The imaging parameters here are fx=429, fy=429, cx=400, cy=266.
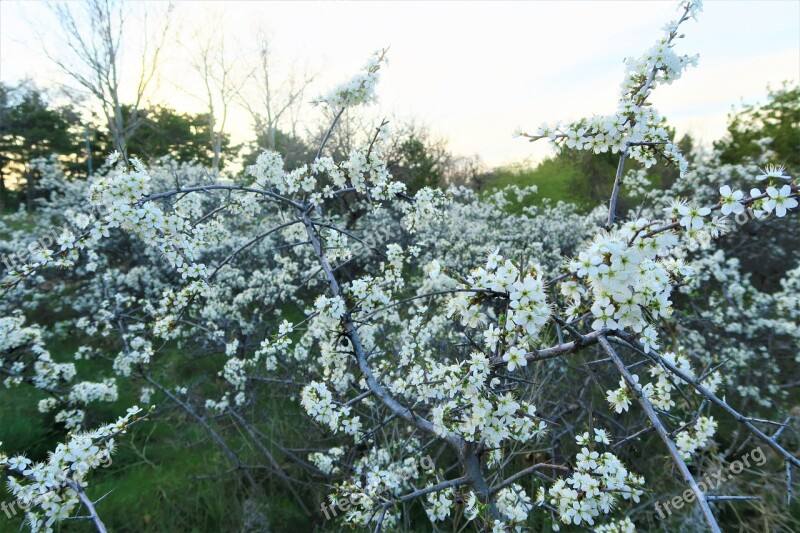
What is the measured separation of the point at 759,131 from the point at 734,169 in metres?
2.37

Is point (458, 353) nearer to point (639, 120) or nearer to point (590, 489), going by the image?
point (590, 489)

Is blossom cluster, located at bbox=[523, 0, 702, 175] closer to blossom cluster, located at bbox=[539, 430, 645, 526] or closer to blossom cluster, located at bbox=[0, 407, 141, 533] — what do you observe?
blossom cluster, located at bbox=[539, 430, 645, 526]

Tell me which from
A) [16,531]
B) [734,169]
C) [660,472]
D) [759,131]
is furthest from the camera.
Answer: [759,131]

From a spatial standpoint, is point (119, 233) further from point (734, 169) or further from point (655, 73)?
Answer: point (734, 169)

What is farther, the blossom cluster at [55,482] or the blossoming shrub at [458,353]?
the blossom cluster at [55,482]

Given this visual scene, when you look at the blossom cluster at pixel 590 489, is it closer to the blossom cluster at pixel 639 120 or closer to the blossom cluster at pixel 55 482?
the blossom cluster at pixel 639 120

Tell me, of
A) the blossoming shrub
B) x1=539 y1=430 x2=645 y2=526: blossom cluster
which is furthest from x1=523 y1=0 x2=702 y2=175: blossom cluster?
x1=539 y1=430 x2=645 y2=526: blossom cluster

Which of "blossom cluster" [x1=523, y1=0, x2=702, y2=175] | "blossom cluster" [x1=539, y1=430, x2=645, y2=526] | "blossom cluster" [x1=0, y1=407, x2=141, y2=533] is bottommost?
"blossom cluster" [x1=539, y1=430, x2=645, y2=526]

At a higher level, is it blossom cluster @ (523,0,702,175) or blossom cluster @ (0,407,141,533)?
blossom cluster @ (523,0,702,175)

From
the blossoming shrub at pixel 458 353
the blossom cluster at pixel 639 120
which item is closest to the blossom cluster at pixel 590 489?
the blossoming shrub at pixel 458 353

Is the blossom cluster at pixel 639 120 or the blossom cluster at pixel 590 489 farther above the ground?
the blossom cluster at pixel 639 120

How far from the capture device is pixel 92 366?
6043 millimetres

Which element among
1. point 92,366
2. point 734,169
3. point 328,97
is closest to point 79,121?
point 92,366

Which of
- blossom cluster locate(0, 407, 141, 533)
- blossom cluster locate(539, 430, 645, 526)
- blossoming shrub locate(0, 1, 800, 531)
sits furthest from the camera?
blossom cluster locate(0, 407, 141, 533)
